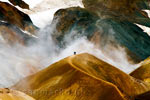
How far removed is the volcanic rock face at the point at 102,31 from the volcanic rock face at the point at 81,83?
35.7 metres

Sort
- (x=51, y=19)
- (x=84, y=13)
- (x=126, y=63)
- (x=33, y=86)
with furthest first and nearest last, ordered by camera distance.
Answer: (x=51, y=19) < (x=84, y=13) < (x=126, y=63) < (x=33, y=86)

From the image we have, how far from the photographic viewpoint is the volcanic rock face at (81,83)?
26219 mm

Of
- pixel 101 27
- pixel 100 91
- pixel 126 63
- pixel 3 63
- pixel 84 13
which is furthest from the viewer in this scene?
→ pixel 84 13

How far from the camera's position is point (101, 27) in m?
70.9

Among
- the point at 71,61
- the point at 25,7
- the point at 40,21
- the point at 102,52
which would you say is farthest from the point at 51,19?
the point at 71,61

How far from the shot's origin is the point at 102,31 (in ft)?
230

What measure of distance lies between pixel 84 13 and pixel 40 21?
11.4 metres

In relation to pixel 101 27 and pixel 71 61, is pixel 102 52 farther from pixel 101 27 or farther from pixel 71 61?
pixel 71 61

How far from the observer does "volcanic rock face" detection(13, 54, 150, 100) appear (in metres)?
26.2

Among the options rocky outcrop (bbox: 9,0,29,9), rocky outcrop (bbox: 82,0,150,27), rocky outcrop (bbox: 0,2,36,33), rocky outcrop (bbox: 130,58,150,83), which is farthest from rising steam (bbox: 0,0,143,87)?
rocky outcrop (bbox: 82,0,150,27)

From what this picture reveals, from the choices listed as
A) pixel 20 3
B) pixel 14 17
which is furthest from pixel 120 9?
pixel 14 17

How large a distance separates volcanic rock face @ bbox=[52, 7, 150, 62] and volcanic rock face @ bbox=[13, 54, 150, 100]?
35.7 metres

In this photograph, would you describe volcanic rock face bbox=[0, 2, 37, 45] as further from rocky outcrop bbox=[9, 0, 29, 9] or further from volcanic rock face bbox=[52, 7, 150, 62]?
rocky outcrop bbox=[9, 0, 29, 9]

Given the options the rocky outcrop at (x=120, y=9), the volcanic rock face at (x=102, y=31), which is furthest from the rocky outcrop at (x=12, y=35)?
the rocky outcrop at (x=120, y=9)
